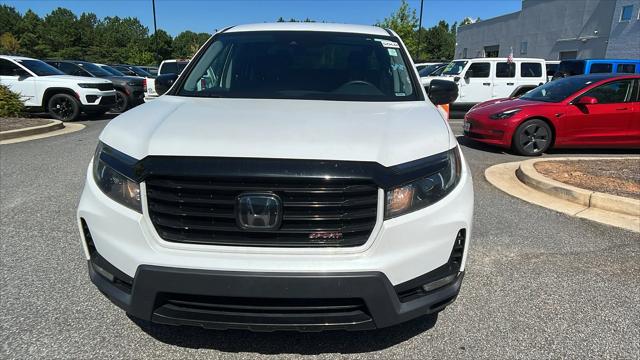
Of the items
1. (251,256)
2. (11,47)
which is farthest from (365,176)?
(11,47)

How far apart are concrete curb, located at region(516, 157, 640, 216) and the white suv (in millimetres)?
3525

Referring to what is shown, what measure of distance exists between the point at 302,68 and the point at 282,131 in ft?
4.39

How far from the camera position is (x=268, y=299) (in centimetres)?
195

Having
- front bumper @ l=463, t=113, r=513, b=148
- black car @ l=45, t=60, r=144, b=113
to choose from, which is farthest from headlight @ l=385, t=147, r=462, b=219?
black car @ l=45, t=60, r=144, b=113

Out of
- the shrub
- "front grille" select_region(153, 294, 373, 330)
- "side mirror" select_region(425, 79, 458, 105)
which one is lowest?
"front grille" select_region(153, 294, 373, 330)

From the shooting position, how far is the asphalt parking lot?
95.9 inches

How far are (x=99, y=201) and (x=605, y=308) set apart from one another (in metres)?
3.11

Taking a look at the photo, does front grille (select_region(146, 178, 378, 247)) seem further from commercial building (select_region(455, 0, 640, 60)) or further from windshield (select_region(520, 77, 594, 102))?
commercial building (select_region(455, 0, 640, 60))

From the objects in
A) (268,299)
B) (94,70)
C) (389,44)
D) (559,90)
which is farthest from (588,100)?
(94,70)

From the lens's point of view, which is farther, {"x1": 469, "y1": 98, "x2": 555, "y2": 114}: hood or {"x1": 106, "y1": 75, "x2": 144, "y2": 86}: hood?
{"x1": 106, "y1": 75, "x2": 144, "y2": 86}: hood

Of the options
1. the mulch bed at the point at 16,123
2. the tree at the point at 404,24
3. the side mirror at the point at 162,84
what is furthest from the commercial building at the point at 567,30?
the side mirror at the point at 162,84

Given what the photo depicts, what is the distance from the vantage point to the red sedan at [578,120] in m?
7.94

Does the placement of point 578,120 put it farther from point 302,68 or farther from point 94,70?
point 94,70

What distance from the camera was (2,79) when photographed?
37.9 feet
